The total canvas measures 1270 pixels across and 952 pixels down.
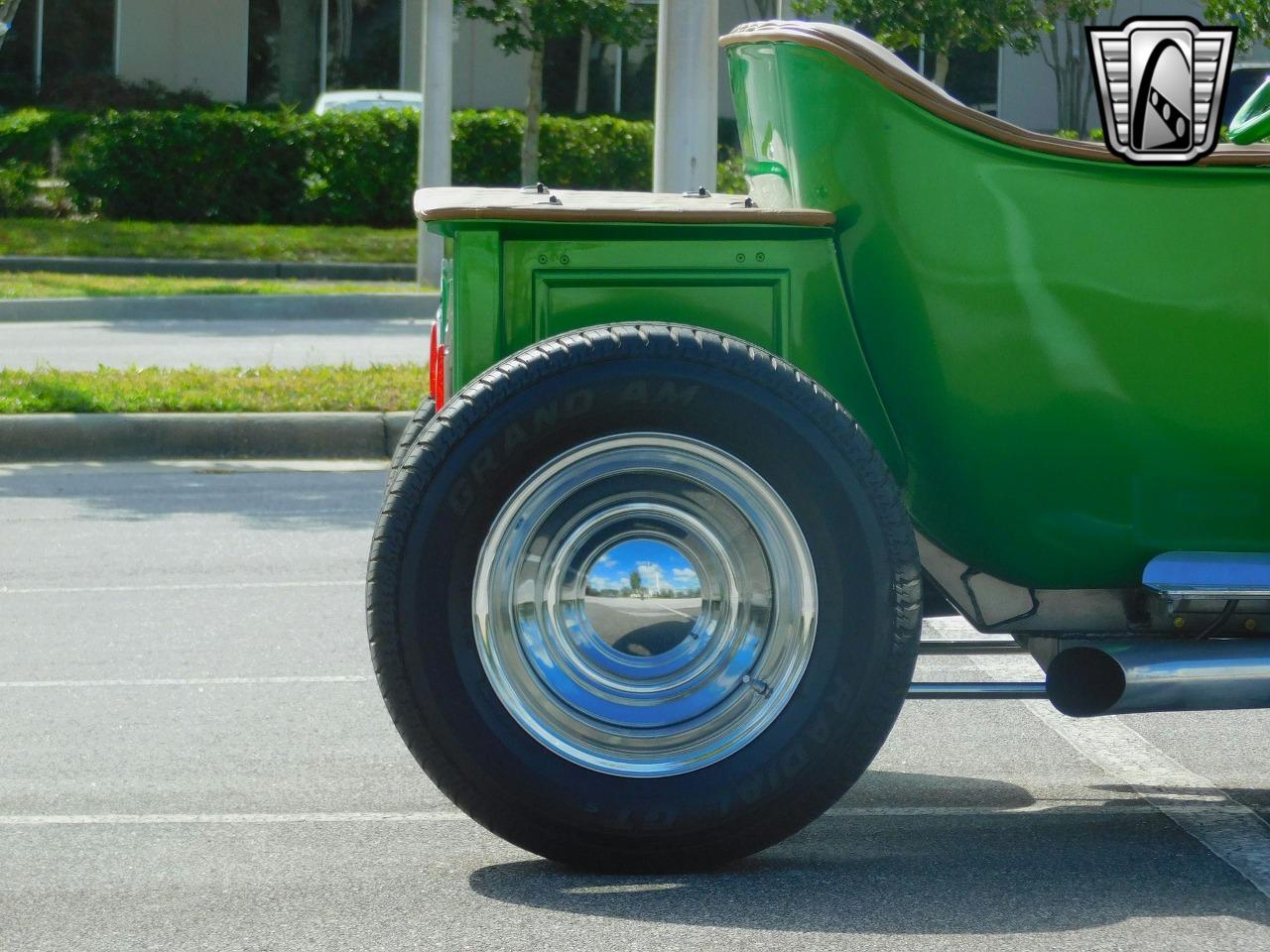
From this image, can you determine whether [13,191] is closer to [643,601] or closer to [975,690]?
[643,601]

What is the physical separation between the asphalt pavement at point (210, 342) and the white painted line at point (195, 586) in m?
4.99

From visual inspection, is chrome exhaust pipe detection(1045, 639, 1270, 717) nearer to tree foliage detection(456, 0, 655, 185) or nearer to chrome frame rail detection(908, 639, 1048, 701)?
chrome frame rail detection(908, 639, 1048, 701)

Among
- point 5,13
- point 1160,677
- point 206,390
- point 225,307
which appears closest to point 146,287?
point 225,307

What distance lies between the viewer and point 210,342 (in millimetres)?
13148

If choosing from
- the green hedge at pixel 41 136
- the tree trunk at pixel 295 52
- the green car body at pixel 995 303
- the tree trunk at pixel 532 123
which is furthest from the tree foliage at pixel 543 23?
the green car body at pixel 995 303

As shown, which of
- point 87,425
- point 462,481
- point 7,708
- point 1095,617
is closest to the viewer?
point 462,481

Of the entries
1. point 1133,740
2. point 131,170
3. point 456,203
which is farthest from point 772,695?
point 131,170

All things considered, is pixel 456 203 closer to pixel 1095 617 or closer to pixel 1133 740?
pixel 1095 617

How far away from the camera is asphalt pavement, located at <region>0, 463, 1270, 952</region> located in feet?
9.95

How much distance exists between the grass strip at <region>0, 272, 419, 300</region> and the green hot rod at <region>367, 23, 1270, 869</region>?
1254 cm

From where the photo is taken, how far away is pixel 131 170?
21.2m

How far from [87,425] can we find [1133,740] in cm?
615

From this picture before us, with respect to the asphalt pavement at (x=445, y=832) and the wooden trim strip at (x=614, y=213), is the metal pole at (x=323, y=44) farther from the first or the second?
the wooden trim strip at (x=614, y=213)

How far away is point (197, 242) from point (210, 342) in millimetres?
6243
